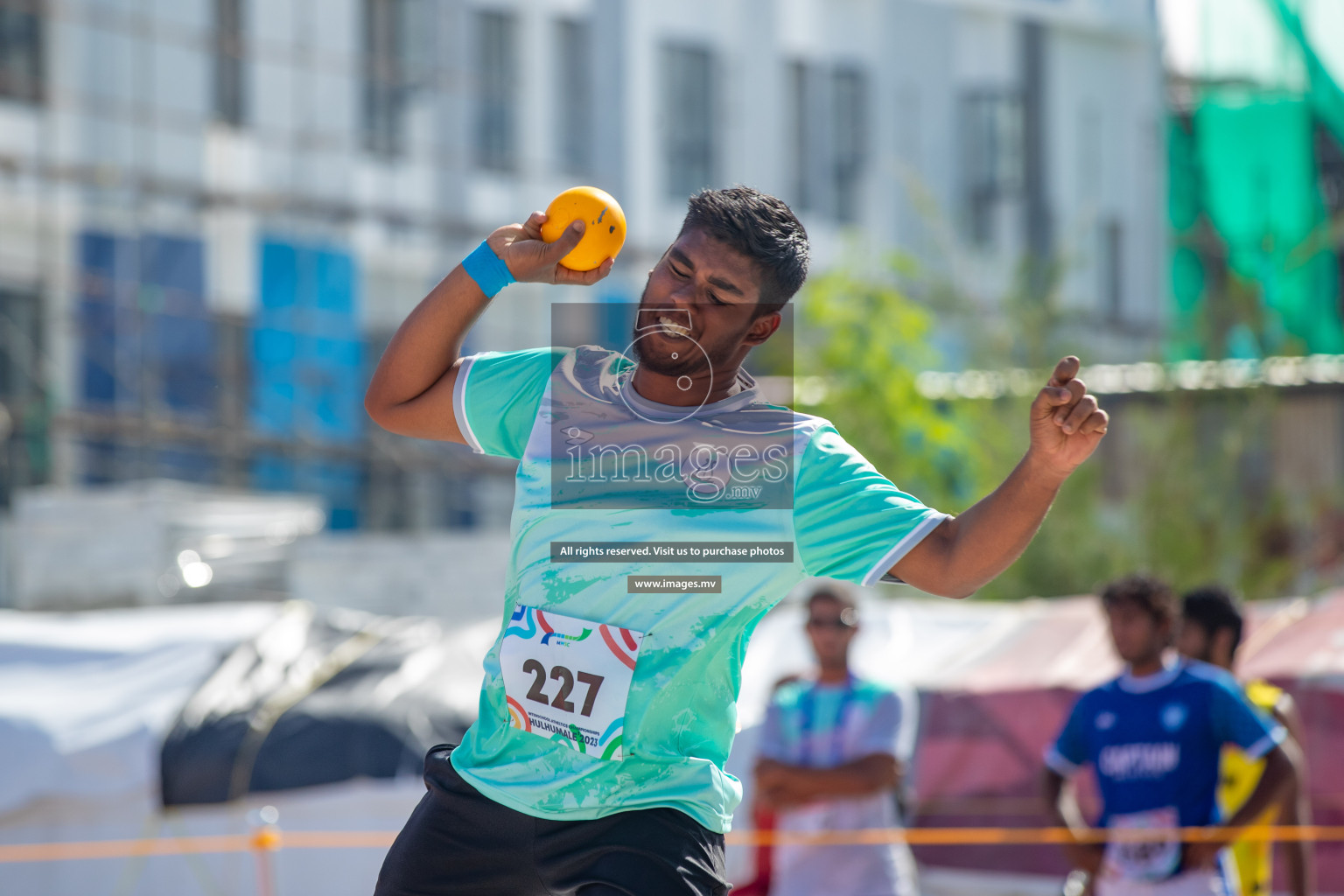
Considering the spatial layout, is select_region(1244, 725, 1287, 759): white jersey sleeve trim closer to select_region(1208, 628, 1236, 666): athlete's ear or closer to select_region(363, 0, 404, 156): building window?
select_region(1208, 628, 1236, 666): athlete's ear

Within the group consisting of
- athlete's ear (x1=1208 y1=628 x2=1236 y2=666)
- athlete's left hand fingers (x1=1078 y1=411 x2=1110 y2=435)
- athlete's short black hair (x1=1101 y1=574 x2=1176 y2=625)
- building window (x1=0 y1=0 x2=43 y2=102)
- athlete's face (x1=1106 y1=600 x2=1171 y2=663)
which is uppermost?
building window (x1=0 y1=0 x2=43 y2=102)

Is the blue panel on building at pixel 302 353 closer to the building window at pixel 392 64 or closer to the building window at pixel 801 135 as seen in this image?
the building window at pixel 392 64

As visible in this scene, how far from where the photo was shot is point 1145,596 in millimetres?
4918

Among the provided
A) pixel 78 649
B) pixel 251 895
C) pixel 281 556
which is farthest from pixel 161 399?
pixel 251 895

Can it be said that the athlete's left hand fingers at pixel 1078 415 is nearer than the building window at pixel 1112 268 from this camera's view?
Yes

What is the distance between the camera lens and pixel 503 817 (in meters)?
2.22

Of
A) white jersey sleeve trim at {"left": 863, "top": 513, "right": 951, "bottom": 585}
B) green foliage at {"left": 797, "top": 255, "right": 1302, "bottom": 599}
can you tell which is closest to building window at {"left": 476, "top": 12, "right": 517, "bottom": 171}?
green foliage at {"left": 797, "top": 255, "right": 1302, "bottom": 599}

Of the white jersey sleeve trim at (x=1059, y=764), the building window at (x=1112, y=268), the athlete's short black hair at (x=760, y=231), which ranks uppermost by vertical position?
the building window at (x=1112, y=268)

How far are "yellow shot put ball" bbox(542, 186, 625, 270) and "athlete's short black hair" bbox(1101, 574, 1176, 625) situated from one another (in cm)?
311

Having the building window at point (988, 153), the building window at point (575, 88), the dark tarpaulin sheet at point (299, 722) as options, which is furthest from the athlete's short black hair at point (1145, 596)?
the building window at point (988, 153)

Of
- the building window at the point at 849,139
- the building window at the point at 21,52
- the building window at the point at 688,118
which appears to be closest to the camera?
the building window at the point at 21,52

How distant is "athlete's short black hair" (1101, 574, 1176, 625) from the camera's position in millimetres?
4918

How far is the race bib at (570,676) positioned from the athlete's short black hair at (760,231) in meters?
0.55

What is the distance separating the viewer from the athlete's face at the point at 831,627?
546cm
